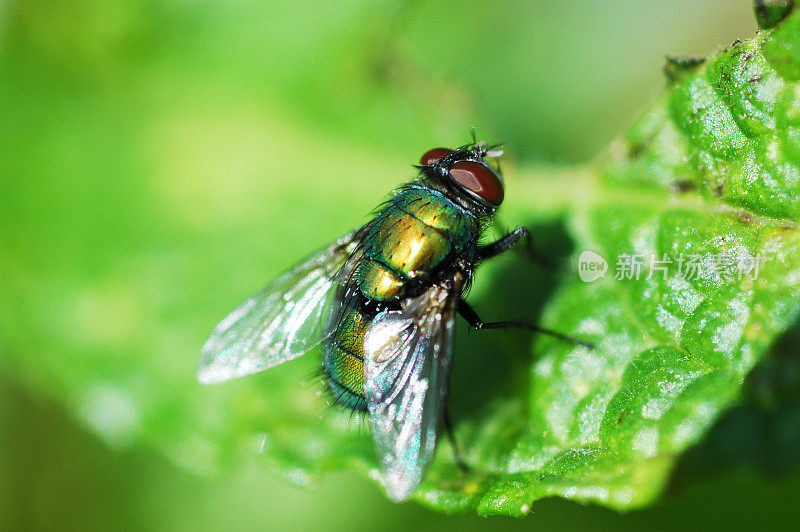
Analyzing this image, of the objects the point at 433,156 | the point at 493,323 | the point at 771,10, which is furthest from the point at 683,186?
the point at 433,156

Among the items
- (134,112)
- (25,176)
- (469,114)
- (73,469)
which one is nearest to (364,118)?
(469,114)

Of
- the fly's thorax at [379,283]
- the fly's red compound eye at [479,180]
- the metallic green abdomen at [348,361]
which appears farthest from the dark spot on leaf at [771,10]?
the metallic green abdomen at [348,361]

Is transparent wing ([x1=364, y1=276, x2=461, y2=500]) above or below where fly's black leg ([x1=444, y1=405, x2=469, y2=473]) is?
above

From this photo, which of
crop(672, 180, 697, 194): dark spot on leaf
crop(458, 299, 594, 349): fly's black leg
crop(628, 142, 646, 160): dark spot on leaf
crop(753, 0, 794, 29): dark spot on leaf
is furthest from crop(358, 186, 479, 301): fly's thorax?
crop(753, 0, 794, 29): dark spot on leaf

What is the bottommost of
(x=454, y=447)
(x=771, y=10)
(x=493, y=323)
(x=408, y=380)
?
(x=454, y=447)

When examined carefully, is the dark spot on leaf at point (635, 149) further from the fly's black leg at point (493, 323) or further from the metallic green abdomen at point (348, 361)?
the metallic green abdomen at point (348, 361)

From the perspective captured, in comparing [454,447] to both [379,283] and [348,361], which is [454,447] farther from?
[379,283]

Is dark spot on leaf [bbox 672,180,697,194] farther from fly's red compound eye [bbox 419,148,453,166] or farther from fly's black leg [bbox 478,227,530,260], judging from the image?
fly's red compound eye [bbox 419,148,453,166]
